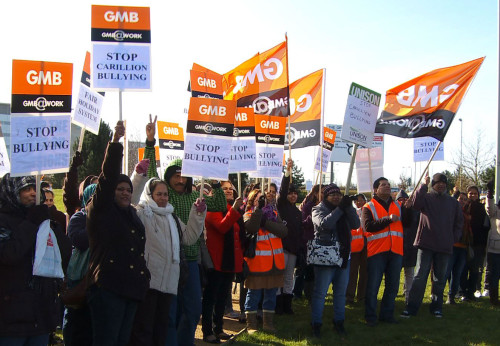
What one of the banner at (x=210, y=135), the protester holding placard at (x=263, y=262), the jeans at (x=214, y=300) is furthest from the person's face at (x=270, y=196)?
the banner at (x=210, y=135)

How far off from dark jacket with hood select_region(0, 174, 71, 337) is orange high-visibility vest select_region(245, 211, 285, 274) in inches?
138

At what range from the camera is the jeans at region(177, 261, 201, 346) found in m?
5.71

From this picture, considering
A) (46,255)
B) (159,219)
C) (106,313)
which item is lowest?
(106,313)

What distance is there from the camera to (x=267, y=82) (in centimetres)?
874

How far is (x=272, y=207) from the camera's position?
7.77m

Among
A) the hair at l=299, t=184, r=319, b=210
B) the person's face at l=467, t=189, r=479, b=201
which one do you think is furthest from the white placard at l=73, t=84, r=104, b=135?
the person's face at l=467, t=189, r=479, b=201

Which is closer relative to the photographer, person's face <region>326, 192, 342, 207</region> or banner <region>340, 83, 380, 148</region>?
person's face <region>326, 192, 342, 207</region>

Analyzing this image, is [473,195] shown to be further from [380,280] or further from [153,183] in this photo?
[153,183]

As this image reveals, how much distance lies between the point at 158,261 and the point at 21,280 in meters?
1.31

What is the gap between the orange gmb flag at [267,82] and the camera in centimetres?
863

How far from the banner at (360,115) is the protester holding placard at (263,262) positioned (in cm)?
162

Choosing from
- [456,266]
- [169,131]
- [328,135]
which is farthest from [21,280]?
[328,135]

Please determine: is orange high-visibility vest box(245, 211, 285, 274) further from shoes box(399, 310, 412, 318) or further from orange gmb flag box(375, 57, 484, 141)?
orange gmb flag box(375, 57, 484, 141)

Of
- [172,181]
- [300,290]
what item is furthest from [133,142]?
[172,181]
